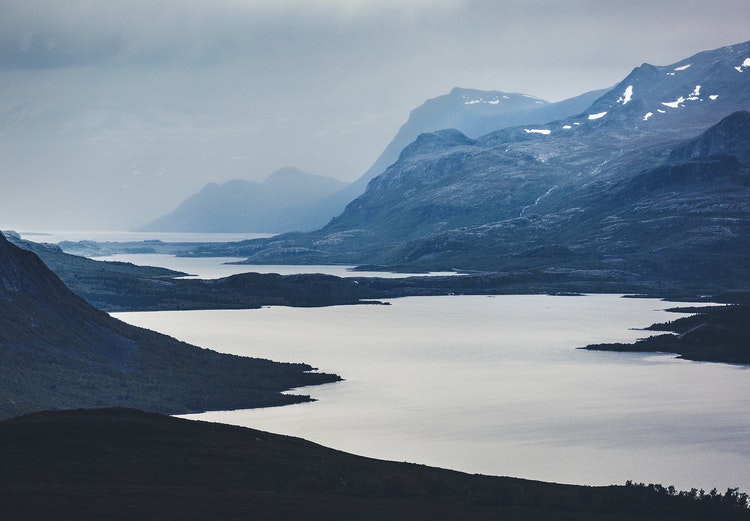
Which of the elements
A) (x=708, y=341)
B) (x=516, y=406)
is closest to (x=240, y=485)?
(x=516, y=406)

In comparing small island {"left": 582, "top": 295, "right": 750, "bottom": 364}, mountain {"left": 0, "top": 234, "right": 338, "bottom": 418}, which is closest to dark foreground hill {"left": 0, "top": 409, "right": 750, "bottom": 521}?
mountain {"left": 0, "top": 234, "right": 338, "bottom": 418}

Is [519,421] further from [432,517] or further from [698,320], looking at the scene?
[698,320]

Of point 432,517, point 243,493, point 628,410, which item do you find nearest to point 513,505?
point 432,517

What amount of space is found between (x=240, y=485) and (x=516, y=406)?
168ft

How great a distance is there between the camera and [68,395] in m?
105

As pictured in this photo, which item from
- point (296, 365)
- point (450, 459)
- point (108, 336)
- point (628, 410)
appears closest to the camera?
point (450, 459)

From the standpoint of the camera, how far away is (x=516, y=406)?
371 feet

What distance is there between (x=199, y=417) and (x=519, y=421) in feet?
88.0

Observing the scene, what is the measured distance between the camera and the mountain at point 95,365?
348 feet

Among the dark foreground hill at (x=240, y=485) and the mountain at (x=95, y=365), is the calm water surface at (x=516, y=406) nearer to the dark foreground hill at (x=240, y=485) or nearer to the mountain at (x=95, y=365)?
the mountain at (x=95, y=365)

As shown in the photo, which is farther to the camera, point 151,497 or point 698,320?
point 698,320

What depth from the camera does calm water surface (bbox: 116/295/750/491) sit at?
286ft

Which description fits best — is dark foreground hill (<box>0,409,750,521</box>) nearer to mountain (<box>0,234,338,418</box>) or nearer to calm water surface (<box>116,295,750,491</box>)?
calm water surface (<box>116,295,750,491</box>)

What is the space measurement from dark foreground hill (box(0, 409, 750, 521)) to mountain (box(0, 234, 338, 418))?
23092 millimetres
